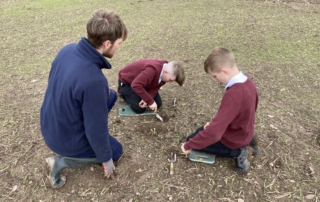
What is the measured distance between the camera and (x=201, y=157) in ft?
9.84

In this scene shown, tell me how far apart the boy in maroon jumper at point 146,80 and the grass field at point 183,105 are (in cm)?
25

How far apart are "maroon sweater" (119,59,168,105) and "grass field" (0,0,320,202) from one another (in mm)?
376

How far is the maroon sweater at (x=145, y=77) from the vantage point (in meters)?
3.47

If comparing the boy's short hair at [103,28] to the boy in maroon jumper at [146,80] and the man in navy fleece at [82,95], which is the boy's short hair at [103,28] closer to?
the man in navy fleece at [82,95]

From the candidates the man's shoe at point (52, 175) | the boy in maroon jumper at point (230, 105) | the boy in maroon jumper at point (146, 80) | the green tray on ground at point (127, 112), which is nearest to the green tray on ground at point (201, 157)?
the boy in maroon jumper at point (230, 105)

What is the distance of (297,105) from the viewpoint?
12.9 ft

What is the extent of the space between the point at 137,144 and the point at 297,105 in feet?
8.29

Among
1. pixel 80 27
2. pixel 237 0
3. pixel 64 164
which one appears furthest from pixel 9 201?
pixel 237 0

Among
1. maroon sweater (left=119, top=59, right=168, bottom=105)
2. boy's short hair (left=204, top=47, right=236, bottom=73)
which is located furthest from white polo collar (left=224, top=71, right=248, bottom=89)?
maroon sweater (left=119, top=59, right=168, bottom=105)

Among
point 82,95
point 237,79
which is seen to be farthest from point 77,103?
point 237,79

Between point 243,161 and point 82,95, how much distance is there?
1851 mm

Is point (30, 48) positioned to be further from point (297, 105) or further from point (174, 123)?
point (297, 105)

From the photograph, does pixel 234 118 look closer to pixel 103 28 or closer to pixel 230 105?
pixel 230 105

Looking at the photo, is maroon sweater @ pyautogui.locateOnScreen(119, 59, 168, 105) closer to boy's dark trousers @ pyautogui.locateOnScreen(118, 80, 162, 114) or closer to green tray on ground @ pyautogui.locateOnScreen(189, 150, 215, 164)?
boy's dark trousers @ pyautogui.locateOnScreen(118, 80, 162, 114)
